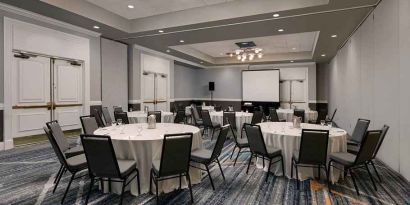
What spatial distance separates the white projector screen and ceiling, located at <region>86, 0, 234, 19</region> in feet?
25.8

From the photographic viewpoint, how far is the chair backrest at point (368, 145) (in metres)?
2.96

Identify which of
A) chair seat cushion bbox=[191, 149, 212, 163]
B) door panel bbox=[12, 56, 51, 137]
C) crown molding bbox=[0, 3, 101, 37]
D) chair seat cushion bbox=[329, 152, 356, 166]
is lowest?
chair seat cushion bbox=[329, 152, 356, 166]

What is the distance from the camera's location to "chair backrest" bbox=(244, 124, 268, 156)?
3475mm

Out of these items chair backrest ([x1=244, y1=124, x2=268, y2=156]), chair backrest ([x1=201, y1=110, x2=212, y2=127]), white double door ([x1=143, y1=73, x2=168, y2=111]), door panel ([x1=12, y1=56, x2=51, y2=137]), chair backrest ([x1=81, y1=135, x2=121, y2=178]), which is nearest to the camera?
chair backrest ([x1=81, y1=135, x2=121, y2=178])

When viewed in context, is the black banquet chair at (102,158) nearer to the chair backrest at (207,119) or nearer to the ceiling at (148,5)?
the chair backrest at (207,119)

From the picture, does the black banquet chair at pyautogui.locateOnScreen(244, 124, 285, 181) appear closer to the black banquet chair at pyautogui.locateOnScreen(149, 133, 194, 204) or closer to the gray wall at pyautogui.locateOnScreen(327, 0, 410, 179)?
the black banquet chair at pyautogui.locateOnScreen(149, 133, 194, 204)

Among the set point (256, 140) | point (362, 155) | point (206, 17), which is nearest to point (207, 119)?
point (206, 17)

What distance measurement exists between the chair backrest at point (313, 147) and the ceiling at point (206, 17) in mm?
2925

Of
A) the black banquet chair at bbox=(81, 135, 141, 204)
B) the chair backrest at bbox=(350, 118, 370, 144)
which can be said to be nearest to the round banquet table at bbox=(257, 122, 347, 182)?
the chair backrest at bbox=(350, 118, 370, 144)

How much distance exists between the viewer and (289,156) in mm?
3654

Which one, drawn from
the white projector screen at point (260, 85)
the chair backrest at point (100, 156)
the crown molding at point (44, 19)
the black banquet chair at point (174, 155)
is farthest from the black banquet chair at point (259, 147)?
the white projector screen at point (260, 85)

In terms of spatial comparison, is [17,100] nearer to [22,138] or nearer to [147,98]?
[22,138]

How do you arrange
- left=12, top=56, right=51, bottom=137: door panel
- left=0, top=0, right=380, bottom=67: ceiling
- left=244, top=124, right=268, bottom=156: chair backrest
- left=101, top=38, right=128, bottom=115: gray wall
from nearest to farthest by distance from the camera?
left=244, top=124, right=268, bottom=156: chair backrest, left=0, top=0, right=380, bottom=67: ceiling, left=12, top=56, right=51, bottom=137: door panel, left=101, top=38, right=128, bottom=115: gray wall

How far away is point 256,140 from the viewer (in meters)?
3.60
